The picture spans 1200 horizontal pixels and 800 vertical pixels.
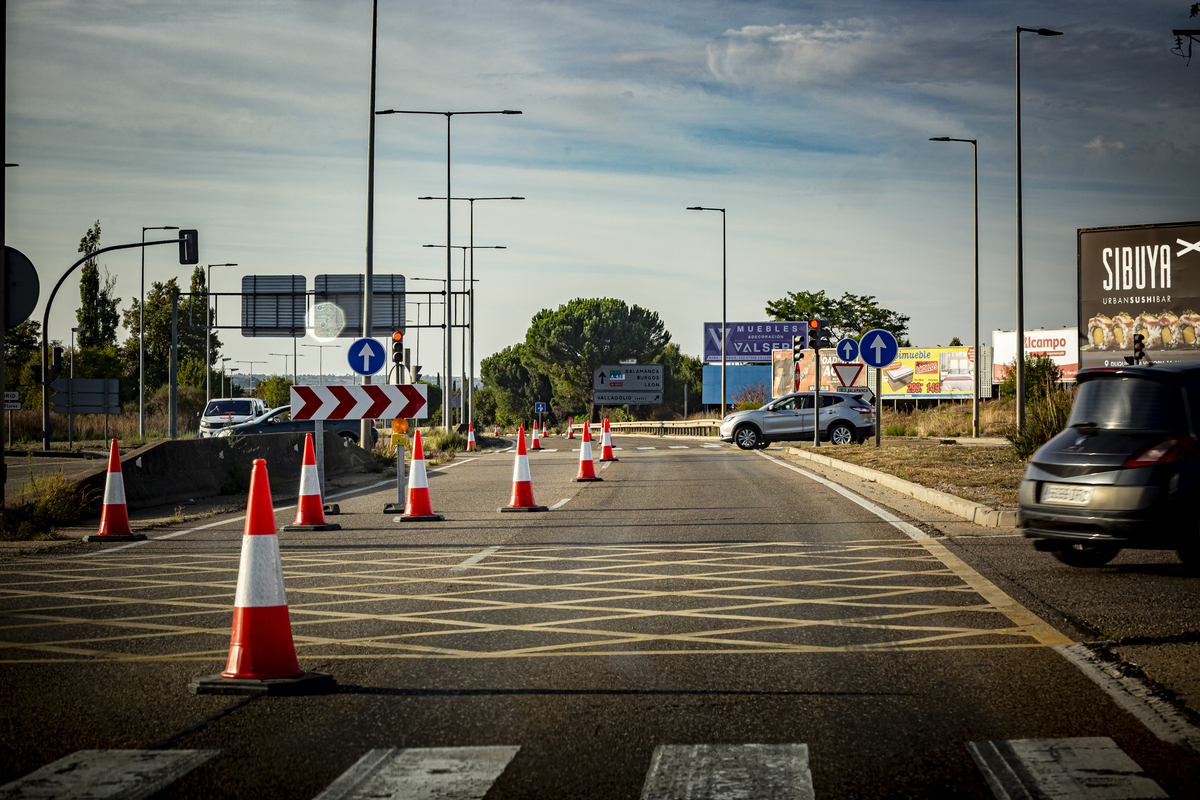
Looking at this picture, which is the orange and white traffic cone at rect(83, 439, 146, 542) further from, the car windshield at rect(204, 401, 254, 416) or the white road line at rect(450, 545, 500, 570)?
the car windshield at rect(204, 401, 254, 416)

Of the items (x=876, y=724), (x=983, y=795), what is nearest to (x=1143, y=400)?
(x=876, y=724)

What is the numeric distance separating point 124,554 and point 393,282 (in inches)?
1352

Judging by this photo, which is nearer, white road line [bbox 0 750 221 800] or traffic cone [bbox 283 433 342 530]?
white road line [bbox 0 750 221 800]

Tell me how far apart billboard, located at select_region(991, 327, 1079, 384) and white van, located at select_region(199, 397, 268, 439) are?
129 feet

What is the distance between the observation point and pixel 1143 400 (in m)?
8.95

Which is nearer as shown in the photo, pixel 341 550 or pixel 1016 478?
pixel 341 550

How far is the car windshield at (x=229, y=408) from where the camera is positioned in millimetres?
39406

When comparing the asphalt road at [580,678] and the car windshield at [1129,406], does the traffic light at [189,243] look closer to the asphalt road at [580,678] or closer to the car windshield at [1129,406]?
the asphalt road at [580,678]

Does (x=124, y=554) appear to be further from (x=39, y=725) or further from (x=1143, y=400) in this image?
(x=1143, y=400)

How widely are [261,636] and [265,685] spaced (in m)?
0.26

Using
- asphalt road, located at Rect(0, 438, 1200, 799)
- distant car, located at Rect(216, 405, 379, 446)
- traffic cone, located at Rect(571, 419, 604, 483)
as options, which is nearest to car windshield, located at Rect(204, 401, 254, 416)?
distant car, located at Rect(216, 405, 379, 446)

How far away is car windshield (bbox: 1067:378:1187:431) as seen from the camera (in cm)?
878

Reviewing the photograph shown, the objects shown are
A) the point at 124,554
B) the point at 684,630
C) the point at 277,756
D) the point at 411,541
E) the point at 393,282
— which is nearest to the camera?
the point at 277,756

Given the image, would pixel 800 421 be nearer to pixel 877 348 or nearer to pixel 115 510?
pixel 877 348
